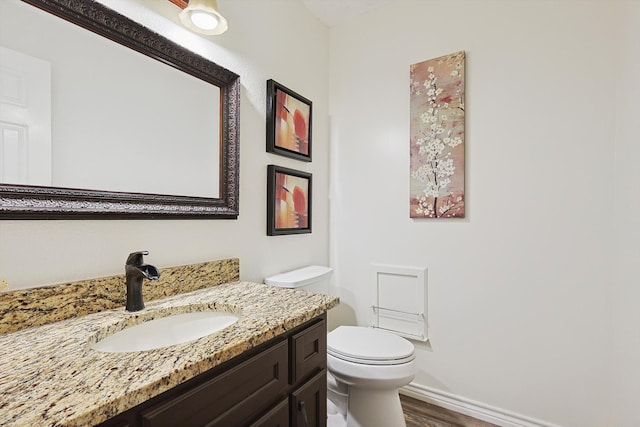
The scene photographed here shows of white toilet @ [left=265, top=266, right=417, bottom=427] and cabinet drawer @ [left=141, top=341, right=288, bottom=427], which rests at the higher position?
cabinet drawer @ [left=141, top=341, right=288, bottom=427]

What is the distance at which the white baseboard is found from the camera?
5.33 ft

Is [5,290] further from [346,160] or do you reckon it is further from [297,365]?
[346,160]

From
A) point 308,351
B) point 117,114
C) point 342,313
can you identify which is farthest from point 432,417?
point 117,114

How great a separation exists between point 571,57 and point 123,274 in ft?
7.33

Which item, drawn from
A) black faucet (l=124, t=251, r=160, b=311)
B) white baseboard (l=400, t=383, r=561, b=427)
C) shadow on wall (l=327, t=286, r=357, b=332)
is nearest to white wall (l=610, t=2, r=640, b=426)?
white baseboard (l=400, t=383, r=561, b=427)

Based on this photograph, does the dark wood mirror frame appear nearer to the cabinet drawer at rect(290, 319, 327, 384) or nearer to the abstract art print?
the cabinet drawer at rect(290, 319, 327, 384)

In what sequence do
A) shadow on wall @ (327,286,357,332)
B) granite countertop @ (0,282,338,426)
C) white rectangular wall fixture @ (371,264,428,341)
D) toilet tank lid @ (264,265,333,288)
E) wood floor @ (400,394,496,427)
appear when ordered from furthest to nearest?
1. shadow on wall @ (327,286,357,332)
2. white rectangular wall fixture @ (371,264,428,341)
3. wood floor @ (400,394,496,427)
4. toilet tank lid @ (264,265,333,288)
5. granite countertop @ (0,282,338,426)

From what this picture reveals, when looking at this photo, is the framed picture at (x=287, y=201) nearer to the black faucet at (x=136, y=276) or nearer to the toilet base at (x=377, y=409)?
the black faucet at (x=136, y=276)

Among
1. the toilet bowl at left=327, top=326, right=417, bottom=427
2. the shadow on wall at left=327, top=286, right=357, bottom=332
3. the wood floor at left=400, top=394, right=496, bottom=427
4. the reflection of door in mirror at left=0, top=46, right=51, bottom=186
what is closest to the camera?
the reflection of door in mirror at left=0, top=46, right=51, bottom=186

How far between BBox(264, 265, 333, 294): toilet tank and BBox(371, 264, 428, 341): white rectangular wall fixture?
0.40 meters

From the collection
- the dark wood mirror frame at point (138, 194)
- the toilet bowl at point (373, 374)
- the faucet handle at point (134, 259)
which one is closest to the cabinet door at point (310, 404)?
the toilet bowl at point (373, 374)

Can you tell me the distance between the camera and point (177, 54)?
1236 mm

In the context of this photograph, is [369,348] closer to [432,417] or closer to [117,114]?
[432,417]

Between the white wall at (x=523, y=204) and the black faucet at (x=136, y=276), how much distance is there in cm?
145
